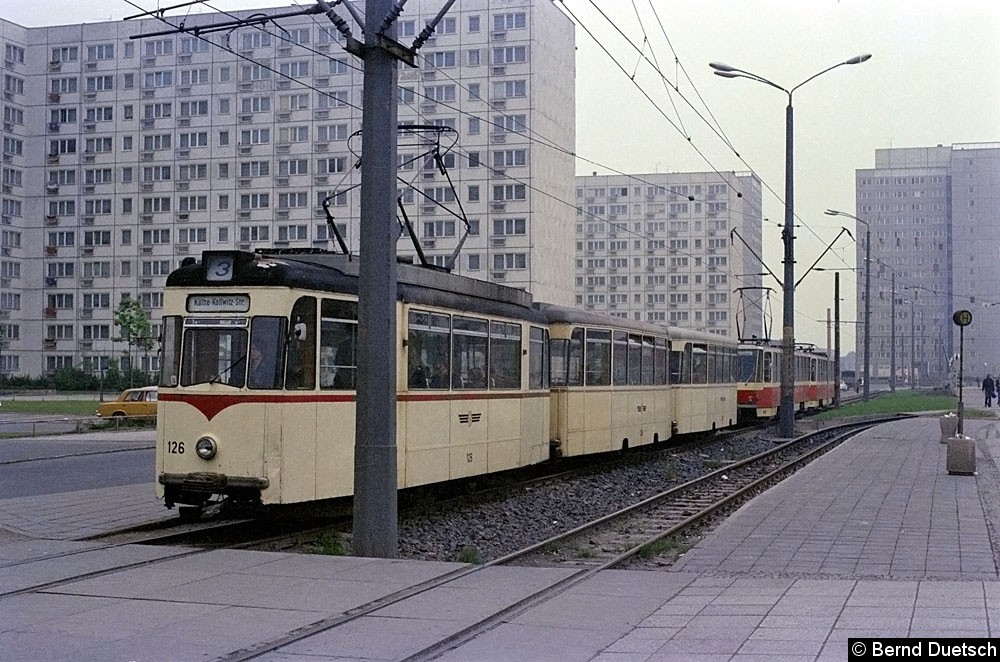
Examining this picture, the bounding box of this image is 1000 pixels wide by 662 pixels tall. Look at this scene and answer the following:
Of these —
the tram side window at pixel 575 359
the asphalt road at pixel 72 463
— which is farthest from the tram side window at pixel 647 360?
the asphalt road at pixel 72 463

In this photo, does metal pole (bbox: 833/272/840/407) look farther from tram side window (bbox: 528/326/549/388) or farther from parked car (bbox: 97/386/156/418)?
tram side window (bbox: 528/326/549/388)

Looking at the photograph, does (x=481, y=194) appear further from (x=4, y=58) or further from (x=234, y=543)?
(x=234, y=543)

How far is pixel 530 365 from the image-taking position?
719 inches

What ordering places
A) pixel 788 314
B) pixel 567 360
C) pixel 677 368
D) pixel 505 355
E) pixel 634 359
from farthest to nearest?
pixel 788 314 < pixel 677 368 < pixel 634 359 < pixel 567 360 < pixel 505 355

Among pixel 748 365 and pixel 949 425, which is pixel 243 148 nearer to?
pixel 748 365

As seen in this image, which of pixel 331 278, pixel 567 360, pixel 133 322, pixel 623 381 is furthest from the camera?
pixel 133 322

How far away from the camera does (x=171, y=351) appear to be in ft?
41.1

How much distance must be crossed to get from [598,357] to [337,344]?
931 cm

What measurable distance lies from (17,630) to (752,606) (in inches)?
190

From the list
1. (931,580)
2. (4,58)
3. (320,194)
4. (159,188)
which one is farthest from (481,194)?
(931,580)

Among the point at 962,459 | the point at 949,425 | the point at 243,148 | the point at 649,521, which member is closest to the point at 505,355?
the point at 649,521

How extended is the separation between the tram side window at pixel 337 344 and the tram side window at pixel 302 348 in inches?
5.1

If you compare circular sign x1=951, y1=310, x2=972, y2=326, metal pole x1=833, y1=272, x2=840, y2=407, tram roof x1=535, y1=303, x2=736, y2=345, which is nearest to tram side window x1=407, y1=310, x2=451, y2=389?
tram roof x1=535, y1=303, x2=736, y2=345

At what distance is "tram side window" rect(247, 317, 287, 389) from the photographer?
39.6 ft
